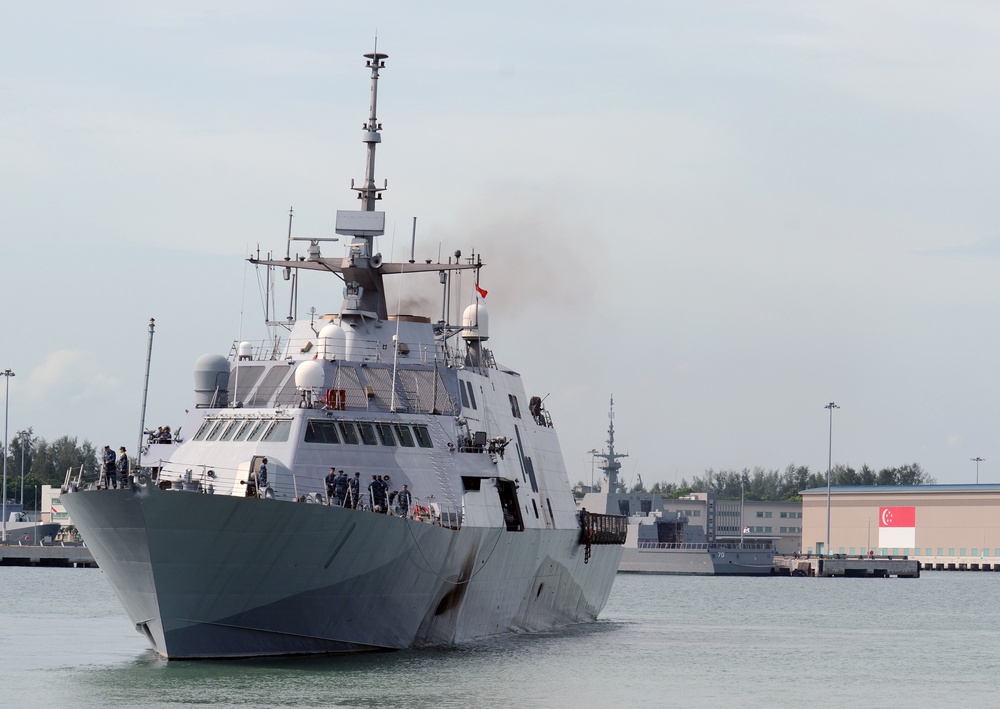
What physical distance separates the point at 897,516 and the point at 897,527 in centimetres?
93

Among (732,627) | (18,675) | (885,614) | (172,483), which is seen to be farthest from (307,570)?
Answer: (885,614)

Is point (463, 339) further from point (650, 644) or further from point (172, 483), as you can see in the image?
point (172, 483)

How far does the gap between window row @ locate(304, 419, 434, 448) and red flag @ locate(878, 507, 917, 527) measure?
101254 millimetres

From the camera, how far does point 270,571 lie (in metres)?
25.3

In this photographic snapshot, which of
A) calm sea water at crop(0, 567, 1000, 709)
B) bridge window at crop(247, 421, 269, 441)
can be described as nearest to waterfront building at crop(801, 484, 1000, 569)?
calm sea water at crop(0, 567, 1000, 709)

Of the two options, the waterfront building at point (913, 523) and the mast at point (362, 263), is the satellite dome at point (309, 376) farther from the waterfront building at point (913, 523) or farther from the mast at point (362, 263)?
the waterfront building at point (913, 523)

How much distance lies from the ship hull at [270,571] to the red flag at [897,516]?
10106 cm

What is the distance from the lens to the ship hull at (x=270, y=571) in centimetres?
2448

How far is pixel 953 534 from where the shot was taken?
12206 centimetres

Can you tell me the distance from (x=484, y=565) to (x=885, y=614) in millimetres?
27114

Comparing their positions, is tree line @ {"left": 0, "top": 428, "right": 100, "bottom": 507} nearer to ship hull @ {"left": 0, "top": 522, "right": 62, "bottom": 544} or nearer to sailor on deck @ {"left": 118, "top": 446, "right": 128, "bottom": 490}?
ship hull @ {"left": 0, "top": 522, "right": 62, "bottom": 544}

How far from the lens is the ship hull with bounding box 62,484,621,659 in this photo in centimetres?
2448

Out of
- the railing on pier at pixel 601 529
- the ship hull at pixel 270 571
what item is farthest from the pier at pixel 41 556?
the ship hull at pixel 270 571

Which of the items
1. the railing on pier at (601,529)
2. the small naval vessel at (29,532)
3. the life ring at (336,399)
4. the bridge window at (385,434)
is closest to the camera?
the life ring at (336,399)
